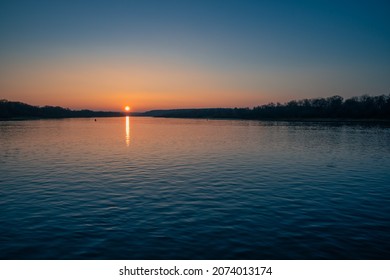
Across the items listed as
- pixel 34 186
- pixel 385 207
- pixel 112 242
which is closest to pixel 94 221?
pixel 112 242

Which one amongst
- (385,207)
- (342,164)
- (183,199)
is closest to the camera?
(385,207)

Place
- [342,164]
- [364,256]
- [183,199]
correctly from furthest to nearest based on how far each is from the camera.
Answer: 1. [342,164]
2. [183,199]
3. [364,256]

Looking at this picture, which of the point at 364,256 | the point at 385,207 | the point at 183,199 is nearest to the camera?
the point at 364,256

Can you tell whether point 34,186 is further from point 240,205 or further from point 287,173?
point 287,173

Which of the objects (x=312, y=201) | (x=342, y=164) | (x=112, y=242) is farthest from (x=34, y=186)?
(x=342, y=164)

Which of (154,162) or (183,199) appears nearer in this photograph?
(183,199)

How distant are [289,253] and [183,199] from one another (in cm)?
1047

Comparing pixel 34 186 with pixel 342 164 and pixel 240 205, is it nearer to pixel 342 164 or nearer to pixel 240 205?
pixel 240 205

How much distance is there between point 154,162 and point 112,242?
27.3 meters

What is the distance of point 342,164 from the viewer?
134 ft

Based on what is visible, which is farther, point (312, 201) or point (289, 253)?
point (312, 201)
